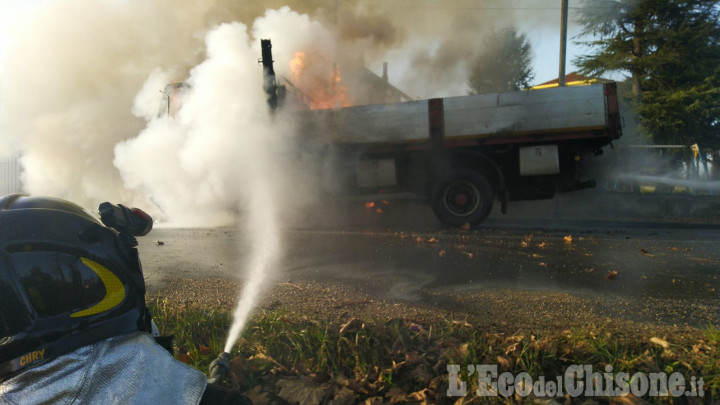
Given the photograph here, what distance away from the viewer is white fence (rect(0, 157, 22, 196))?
16859mm

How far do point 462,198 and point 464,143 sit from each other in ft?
3.45

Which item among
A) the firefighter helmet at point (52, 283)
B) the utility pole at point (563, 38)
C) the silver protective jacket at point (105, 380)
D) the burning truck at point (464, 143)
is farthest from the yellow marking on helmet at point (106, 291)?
the utility pole at point (563, 38)

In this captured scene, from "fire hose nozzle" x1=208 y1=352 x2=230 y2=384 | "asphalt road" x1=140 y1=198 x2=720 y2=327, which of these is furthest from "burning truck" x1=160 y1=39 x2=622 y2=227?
"fire hose nozzle" x1=208 y1=352 x2=230 y2=384

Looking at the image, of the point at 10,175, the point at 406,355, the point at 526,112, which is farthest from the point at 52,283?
the point at 10,175

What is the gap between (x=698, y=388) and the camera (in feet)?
7.54

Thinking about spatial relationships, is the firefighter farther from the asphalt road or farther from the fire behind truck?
the fire behind truck

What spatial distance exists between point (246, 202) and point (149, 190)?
239 centimetres

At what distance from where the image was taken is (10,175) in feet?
57.9

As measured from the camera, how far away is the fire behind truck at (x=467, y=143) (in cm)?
859

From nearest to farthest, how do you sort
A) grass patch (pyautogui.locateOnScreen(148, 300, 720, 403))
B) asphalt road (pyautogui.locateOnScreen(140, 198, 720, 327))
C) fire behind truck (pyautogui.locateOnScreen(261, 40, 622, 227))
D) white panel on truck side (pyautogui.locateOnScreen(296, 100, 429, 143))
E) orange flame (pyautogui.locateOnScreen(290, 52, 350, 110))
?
grass patch (pyautogui.locateOnScreen(148, 300, 720, 403)) → asphalt road (pyautogui.locateOnScreen(140, 198, 720, 327)) → fire behind truck (pyautogui.locateOnScreen(261, 40, 622, 227)) → white panel on truck side (pyautogui.locateOnScreen(296, 100, 429, 143)) → orange flame (pyautogui.locateOnScreen(290, 52, 350, 110))

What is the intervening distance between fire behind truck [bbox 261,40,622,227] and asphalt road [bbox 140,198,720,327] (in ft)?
2.86

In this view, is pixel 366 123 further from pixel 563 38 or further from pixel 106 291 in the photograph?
pixel 563 38

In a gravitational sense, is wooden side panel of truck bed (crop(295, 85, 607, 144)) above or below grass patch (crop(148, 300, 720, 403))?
above

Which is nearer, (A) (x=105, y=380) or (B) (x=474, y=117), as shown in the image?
(A) (x=105, y=380)
